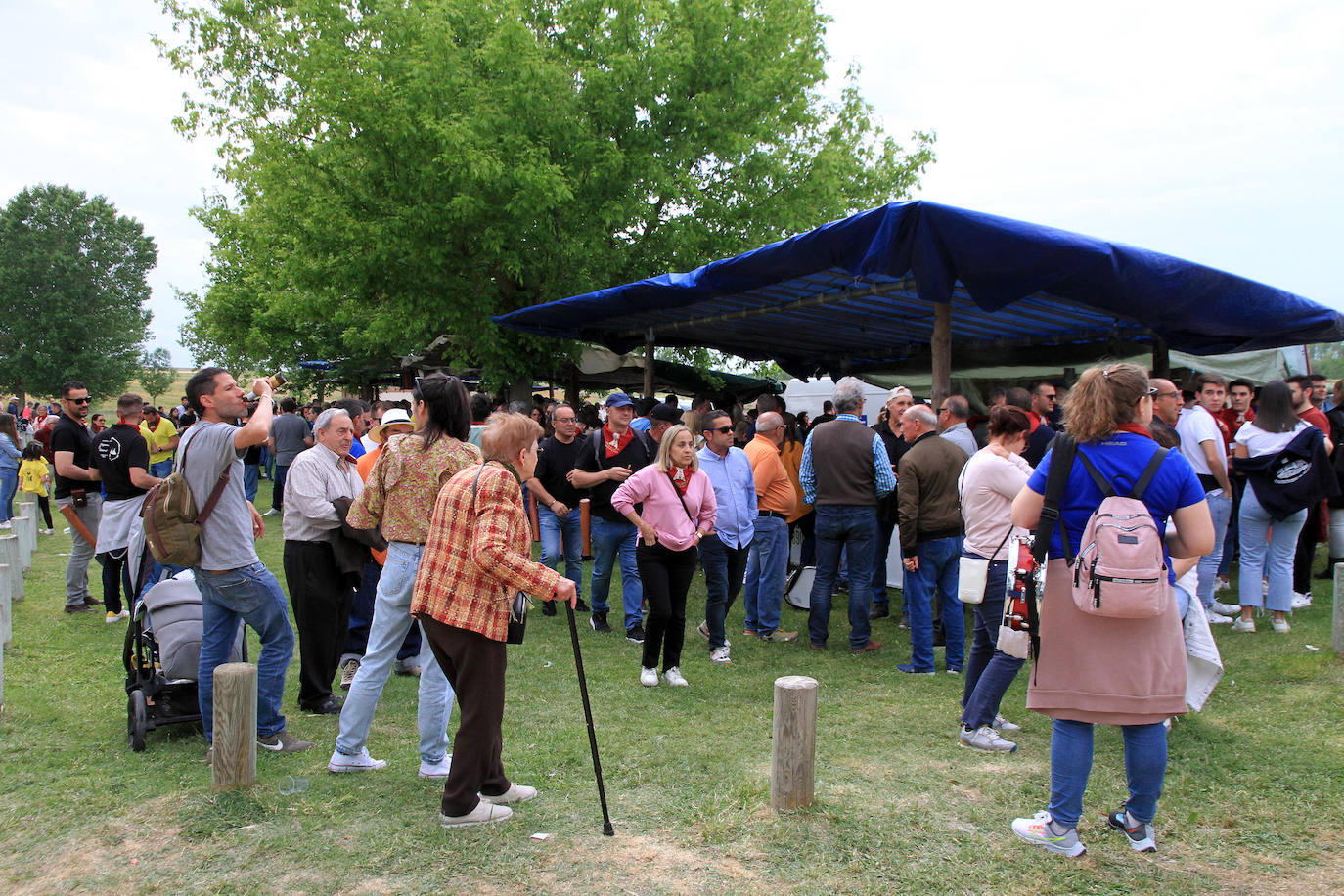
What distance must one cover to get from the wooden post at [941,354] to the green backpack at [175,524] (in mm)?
5723

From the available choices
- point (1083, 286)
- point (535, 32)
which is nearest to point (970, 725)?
point (1083, 286)

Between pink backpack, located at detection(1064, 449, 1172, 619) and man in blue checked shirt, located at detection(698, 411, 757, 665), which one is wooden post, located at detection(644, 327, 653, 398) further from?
pink backpack, located at detection(1064, 449, 1172, 619)

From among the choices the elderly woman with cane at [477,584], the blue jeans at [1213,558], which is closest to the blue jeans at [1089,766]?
the elderly woman with cane at [477,584]

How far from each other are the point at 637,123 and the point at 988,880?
13170mm


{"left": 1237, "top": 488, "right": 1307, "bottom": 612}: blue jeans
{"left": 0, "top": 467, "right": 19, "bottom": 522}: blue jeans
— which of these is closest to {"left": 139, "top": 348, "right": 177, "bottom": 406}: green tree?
{"left": 0, "top": 467, "right": 19, "bottom": 522}: blue jeans

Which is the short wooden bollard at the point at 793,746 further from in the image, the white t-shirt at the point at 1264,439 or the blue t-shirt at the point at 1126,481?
the white t-shirt at the point at 1264,439

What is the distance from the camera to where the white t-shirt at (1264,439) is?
7.10m

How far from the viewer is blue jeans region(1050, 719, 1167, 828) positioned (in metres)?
3.42

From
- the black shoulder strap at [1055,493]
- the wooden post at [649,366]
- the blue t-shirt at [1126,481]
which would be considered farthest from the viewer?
the wooden post at [649,366]

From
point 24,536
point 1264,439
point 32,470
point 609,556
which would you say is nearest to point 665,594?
A: point 609,556

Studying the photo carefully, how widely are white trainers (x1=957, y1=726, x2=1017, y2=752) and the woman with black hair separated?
269 cm

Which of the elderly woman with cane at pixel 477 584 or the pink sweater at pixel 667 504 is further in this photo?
the pink sweater at pixel 667 504

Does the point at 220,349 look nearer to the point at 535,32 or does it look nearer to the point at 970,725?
the point at 535,32

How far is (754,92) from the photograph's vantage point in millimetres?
14719
